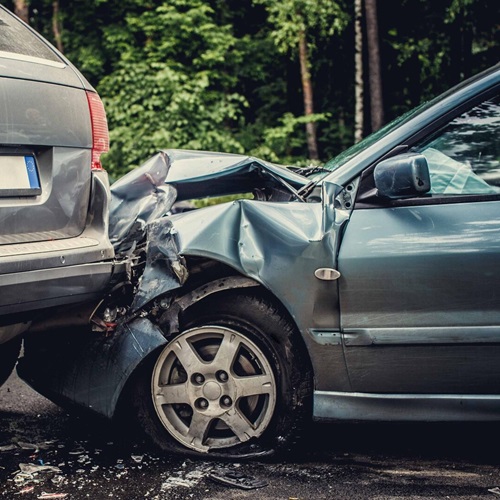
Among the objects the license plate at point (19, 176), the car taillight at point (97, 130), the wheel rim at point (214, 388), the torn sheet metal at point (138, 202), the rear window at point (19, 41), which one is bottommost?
the wheel rim at point (214, 388)

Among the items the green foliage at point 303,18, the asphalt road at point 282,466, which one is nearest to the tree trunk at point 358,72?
the green foliage at point 303,18

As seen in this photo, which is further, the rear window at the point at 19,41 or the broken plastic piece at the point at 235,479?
the rear window at the point at 19,41

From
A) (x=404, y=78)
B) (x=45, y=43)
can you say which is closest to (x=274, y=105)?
(x=404, y=78)

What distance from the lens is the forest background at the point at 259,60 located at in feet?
54.4

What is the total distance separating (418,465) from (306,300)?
905 mm

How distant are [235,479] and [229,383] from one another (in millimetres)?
405

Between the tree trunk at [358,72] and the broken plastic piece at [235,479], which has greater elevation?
the tree trunk at [358,72]

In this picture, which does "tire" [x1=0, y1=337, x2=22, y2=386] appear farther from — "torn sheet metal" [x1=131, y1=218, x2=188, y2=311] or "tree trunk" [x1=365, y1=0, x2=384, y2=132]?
"tree trunk" [x1=365, y1=0, x2=384, y2=132]

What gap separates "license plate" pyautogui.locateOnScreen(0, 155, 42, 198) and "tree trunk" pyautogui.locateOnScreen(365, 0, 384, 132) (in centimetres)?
1218

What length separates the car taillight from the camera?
11.5 ft

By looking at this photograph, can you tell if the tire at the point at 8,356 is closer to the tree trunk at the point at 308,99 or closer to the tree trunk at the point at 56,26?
the tree trunk at the point at 308,99

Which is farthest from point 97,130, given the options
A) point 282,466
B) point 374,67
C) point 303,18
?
point 303,18

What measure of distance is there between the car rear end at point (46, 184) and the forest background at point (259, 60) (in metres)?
11.9

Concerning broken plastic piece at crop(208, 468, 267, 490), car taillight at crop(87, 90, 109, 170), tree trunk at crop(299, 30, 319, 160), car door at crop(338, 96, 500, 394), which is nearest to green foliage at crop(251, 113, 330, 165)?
tree trunk at crop(299, 30, 319, 160)
